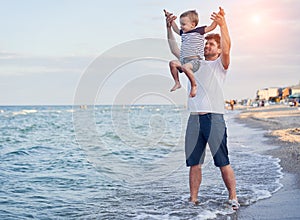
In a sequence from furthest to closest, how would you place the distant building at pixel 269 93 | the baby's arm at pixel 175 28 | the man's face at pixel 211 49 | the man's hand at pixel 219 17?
the distant building at pixel 269 93, the man's face at pixel 211 49, the baby's arm at pixel 175 28, the man's hand at pixel 219 17

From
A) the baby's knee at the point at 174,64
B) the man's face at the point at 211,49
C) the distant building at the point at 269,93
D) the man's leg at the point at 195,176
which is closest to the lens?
the baby's knee at the point at 174,64

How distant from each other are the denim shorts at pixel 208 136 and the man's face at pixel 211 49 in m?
0.69

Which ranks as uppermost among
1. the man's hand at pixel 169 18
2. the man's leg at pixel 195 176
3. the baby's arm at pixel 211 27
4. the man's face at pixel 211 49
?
the man's hand at pixel 169 18

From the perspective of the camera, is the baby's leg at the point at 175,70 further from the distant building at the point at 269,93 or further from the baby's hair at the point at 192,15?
the distant building at the point at 269,93

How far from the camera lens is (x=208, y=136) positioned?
4941mm

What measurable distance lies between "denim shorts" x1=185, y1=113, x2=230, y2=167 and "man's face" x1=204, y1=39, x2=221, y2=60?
69cm

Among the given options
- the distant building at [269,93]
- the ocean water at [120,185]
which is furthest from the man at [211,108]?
the distant building at [269,93]

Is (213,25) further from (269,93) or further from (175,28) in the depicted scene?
(269,93)

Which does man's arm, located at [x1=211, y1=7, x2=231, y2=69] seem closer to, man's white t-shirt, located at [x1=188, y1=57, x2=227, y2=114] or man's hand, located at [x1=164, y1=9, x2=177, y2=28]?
man's white t-shirt, located at [x1=188, y1=57, x2=227, y2=114]

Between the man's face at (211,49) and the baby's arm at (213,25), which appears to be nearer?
the baby's arm at (213,25)

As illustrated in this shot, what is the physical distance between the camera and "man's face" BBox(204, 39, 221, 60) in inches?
198

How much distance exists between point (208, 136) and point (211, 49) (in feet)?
3.22

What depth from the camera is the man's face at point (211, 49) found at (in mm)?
5031

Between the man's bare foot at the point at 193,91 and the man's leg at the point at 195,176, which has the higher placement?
the man's bare foot at the point at 193,91
